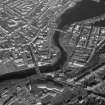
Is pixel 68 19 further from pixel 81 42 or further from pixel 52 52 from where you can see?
pixel 52 52

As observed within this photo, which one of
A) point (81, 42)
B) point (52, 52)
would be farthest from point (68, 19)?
point (52, 52)

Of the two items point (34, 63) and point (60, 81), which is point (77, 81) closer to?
point (60, 81)

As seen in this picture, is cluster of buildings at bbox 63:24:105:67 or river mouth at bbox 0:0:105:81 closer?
river mouth at bbox 0:0:105:81

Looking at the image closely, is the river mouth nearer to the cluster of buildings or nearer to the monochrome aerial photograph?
the monochrome aerial photograph

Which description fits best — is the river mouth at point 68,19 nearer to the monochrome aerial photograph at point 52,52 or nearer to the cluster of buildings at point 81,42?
the monochrome aerial photograph at point 52,52

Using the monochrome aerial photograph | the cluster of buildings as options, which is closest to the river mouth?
the monochrome aerial photograph

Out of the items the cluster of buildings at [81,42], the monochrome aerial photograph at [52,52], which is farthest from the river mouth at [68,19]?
the cluster of buildings at [81,42]

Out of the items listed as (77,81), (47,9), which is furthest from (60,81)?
(47,9)
